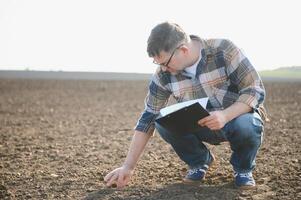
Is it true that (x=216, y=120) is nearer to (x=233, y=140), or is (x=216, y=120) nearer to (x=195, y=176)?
(x=233, y=140)

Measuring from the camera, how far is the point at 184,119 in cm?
345

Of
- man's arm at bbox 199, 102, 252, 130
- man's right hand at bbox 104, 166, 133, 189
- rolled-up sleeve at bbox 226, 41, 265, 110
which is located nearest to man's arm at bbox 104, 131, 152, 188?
man's right hand at bbox 104, 166, 133, 189

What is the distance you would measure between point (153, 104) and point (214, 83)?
0.50m

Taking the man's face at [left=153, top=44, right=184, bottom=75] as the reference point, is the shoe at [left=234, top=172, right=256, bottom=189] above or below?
below

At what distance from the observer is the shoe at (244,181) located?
373 cm

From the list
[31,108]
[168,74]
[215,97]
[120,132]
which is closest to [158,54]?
[168,74]

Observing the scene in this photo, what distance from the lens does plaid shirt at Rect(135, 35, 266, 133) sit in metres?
3.49

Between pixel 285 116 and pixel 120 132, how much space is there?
350cm

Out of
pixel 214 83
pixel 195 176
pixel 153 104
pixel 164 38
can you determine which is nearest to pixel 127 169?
pixel 153 104

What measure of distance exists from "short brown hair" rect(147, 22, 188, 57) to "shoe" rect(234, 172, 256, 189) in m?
1.17

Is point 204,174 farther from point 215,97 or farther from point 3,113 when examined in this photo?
point 3,113

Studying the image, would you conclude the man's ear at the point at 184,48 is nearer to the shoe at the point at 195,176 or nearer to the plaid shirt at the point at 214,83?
the plaid shirt at the point at 214,83

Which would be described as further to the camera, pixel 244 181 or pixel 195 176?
pixel 195 176

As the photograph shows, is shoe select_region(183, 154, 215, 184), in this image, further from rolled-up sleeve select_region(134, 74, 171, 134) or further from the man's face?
the man's face
